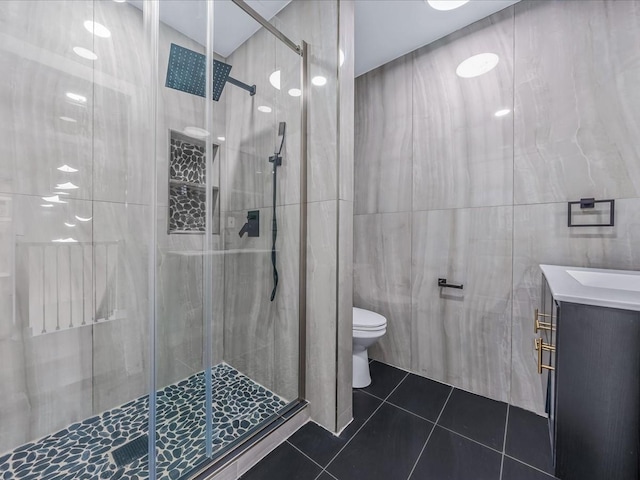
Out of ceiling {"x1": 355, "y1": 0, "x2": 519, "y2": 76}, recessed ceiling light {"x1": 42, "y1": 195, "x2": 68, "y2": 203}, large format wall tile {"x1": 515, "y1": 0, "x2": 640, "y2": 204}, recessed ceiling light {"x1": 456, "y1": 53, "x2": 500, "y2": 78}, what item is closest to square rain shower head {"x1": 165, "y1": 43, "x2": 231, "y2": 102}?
recessed ceiling light {"x1": 42, "y1": 195, "x2": 68, "y2": 203}

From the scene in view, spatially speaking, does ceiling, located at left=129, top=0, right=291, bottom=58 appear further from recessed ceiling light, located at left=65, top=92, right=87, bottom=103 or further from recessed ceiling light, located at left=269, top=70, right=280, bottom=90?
recessed ceiling light, located at left=65, top=92, right=87, bottom=103

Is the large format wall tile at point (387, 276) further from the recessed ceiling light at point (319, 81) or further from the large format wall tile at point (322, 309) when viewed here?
the recessed ceiling light at point (319, 81)

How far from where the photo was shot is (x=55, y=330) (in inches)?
53.2

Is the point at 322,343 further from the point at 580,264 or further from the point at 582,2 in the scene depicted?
the point at 582,2

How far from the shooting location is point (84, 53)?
1.39m

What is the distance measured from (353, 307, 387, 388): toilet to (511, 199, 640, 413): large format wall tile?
0.82 metres

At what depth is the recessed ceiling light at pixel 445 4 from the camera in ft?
5.03

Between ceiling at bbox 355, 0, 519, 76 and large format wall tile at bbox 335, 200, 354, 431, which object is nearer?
large format wall tile at bbox 335, 200, 354, 431

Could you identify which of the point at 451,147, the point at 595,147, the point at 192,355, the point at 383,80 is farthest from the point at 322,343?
the point at 383,80

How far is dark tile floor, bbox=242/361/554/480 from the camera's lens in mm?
1146

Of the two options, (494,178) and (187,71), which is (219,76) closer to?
(187,71)

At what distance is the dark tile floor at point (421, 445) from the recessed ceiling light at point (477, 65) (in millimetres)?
2147

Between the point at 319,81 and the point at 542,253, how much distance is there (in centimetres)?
164

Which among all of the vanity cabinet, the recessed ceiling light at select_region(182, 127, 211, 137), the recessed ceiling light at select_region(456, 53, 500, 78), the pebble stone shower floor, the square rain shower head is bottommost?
the pebble stone shower floor
